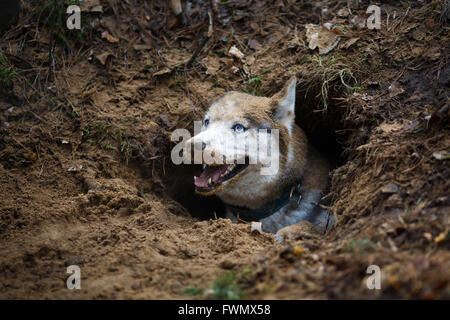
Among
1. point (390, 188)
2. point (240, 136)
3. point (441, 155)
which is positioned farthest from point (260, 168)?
point (441, 155)

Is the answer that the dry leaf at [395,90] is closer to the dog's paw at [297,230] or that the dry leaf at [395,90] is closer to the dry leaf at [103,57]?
the dog's paw at [297,230]

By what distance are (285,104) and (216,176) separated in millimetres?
1297

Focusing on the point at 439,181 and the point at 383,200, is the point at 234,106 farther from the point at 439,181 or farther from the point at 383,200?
the point at 439,181

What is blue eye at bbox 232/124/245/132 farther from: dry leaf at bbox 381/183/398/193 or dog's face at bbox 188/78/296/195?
dry leaf at bbox 381/183/398/193

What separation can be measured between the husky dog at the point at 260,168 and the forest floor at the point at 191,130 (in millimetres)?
418

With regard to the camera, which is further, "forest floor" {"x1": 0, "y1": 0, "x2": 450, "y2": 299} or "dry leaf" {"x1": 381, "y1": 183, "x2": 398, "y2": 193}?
"dry leaf" {"x1": 381, "y1": 183, "x2": 398, "y2": 193}

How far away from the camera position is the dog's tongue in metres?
4.42

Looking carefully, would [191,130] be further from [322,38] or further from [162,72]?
[322,38]

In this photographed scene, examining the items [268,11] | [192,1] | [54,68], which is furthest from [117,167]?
[268,11]

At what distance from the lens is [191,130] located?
221 inches

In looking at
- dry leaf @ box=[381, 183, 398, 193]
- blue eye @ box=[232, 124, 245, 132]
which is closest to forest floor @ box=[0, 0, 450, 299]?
dry leaf @ box=[381, 183, 398, 193]

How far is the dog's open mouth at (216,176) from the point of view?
4.40 meters

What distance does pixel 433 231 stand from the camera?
8.26 feet

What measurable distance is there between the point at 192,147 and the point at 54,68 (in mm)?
2576
